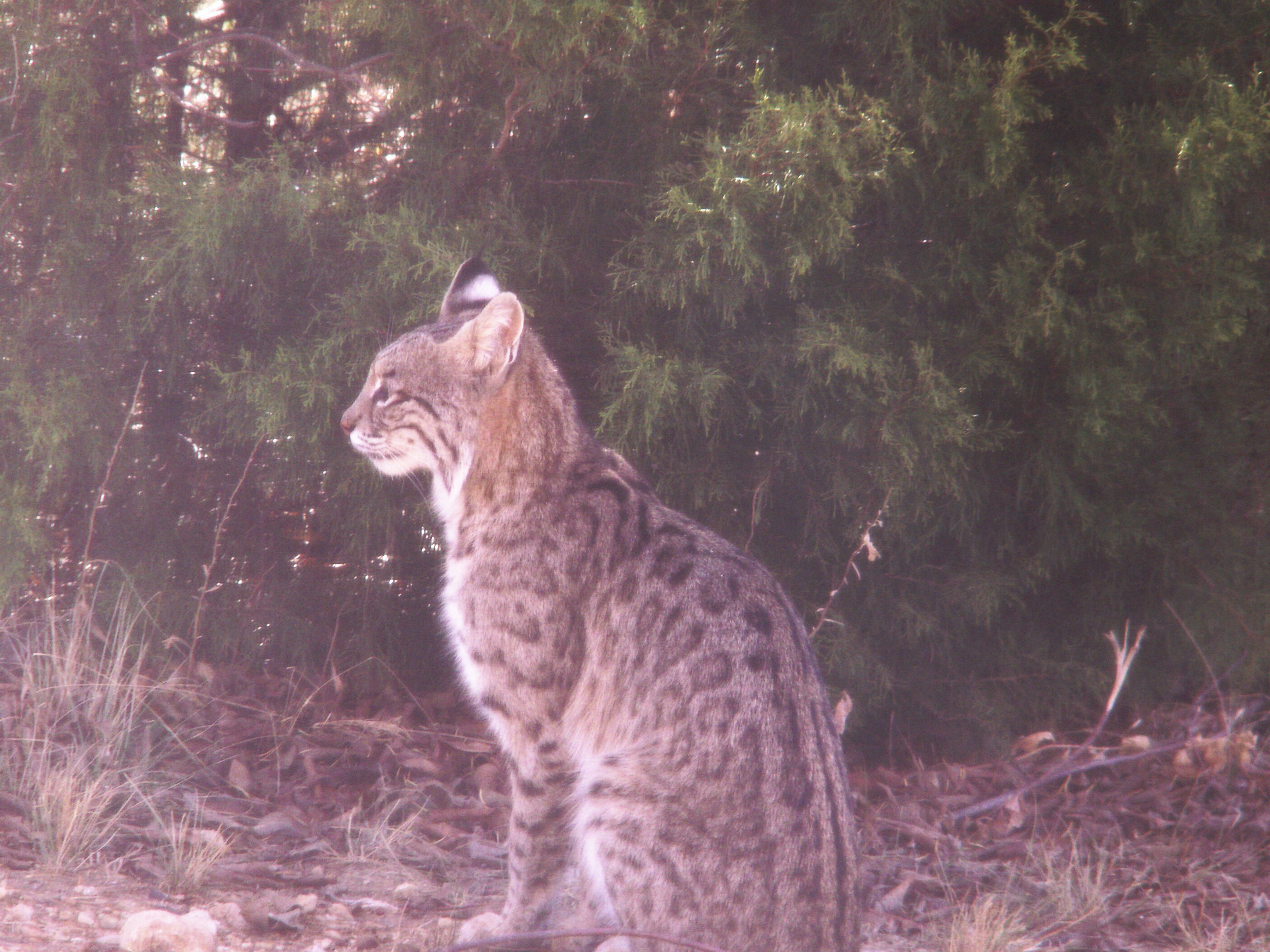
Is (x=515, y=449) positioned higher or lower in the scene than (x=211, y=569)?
higher

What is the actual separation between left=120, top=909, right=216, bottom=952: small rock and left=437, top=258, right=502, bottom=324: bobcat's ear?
231 centimetres

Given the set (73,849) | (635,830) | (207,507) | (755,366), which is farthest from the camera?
(207,507)

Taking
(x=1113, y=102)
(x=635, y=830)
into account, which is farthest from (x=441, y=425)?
(x=1113, y=102)

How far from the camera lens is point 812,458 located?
16.3 ft

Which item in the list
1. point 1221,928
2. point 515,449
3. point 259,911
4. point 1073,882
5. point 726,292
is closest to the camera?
point 259,911

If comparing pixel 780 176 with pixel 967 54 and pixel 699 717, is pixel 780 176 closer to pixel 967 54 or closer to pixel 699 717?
pixel 967 54

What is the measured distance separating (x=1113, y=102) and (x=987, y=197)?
0.69 m

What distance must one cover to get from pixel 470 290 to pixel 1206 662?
3.89 meters

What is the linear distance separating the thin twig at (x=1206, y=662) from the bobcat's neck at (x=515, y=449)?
3262mm

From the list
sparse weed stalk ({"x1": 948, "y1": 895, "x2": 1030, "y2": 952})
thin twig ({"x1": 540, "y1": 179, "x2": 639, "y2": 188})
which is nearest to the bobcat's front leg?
sparse weed stalk ({"x1": 948, "y1": 895, "x2": 1030, "y2": 952})

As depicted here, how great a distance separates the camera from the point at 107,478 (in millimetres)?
4812

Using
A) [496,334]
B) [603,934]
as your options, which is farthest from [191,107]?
[603,934]

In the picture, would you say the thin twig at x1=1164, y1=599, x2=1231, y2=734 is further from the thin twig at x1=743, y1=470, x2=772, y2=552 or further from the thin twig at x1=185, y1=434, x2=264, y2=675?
the thin twig at x1=185, y1=434, x2=264, y2=675

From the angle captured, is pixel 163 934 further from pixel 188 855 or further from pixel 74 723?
pixel 74 723
